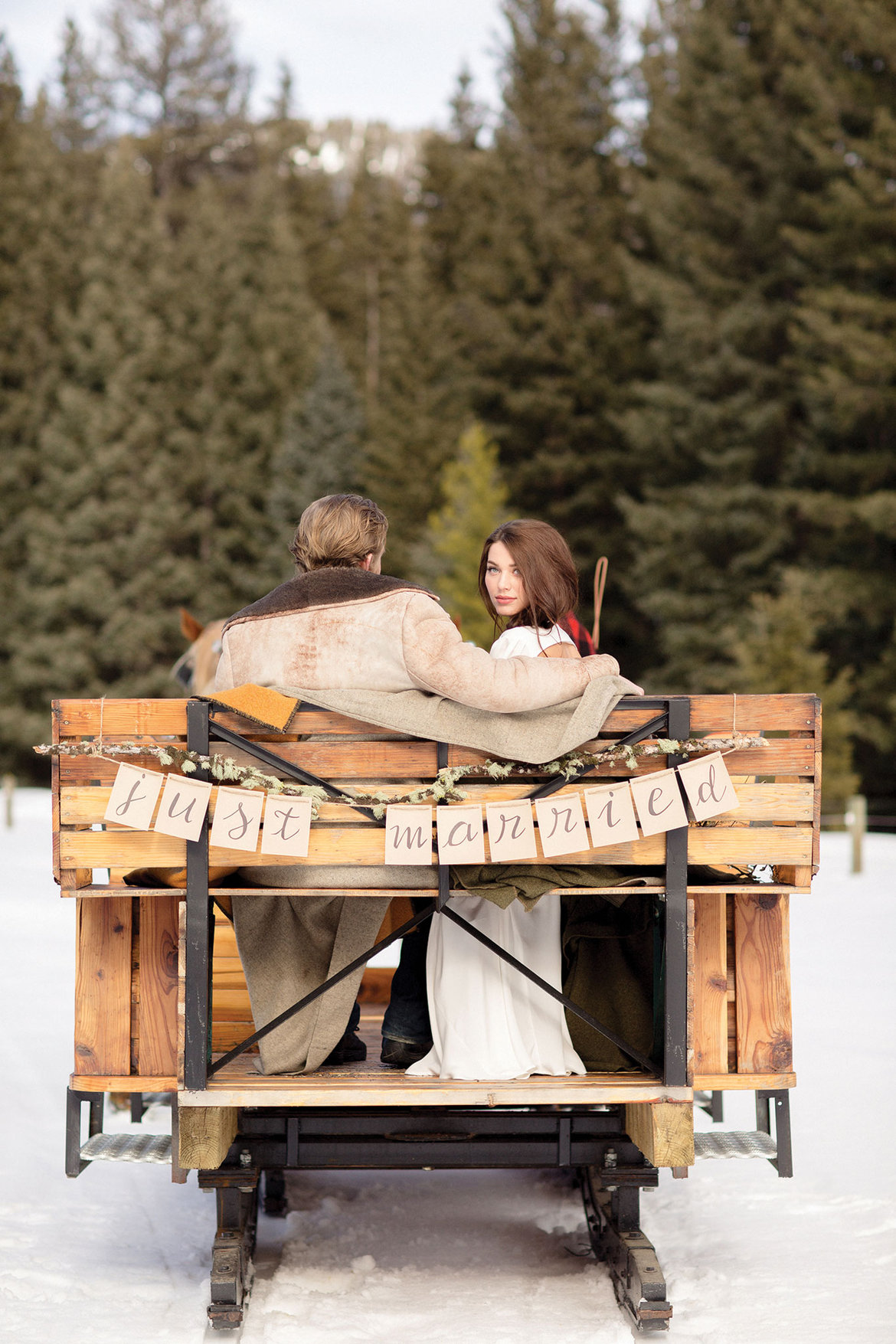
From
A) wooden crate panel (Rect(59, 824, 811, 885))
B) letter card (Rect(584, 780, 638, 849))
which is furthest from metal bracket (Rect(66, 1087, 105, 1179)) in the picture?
letter card (Rect(584, 780, 638, 849))

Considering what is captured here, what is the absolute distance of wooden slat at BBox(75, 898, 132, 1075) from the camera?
338cm

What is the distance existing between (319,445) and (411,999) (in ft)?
102

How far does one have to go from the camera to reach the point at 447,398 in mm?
34219

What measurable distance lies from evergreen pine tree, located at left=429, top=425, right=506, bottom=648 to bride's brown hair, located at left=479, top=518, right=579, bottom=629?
2388 cm

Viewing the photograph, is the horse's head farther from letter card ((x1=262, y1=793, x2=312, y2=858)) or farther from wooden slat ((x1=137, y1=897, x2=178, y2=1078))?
letter card ((x1=262, y1=793, x2=312, y2=858))

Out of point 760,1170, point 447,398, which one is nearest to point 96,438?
point 447,398

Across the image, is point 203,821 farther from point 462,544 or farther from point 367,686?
point 462,544

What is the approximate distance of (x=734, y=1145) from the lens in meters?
3.50

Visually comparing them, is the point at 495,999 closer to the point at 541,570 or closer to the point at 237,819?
the point at 237,819

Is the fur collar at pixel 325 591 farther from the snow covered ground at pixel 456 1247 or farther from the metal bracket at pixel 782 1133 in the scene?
the snow covered ground at pixel 456 1247

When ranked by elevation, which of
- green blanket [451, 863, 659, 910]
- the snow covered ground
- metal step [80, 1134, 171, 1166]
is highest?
green blanket [451, 863, 659, 910]

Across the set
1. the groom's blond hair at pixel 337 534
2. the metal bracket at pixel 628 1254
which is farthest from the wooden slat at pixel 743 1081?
the groom's blond hair at pixel 337 534

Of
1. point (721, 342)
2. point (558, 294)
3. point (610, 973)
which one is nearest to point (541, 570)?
point (610, 973)

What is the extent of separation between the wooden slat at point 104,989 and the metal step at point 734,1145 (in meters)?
1.44
